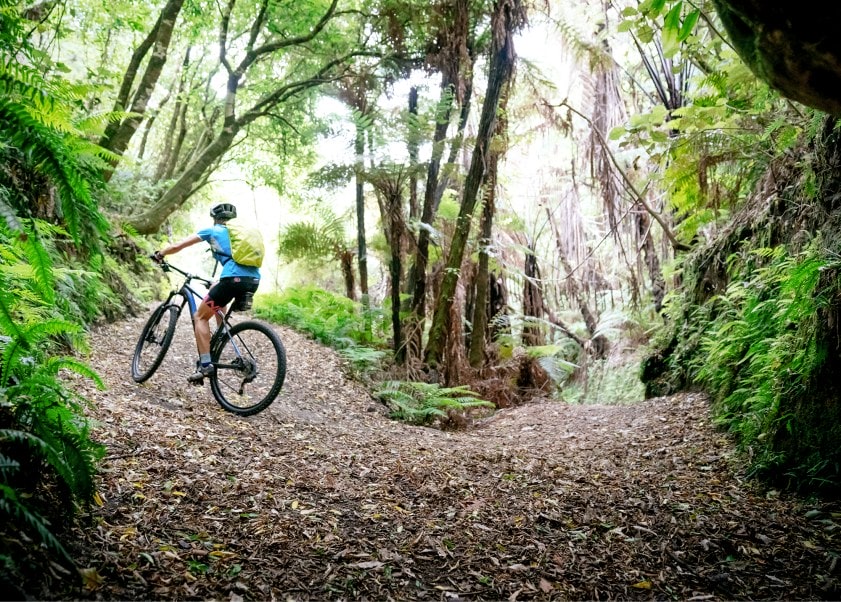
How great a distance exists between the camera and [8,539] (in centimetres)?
160

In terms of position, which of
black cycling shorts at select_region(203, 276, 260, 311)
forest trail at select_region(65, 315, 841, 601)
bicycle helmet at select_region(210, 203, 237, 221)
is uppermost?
bicycle helmet at select_region(210, 203, 237, 221)

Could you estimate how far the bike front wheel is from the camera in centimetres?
458

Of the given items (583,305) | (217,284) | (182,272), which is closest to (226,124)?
(182,272)

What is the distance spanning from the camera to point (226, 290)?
4.63 meters

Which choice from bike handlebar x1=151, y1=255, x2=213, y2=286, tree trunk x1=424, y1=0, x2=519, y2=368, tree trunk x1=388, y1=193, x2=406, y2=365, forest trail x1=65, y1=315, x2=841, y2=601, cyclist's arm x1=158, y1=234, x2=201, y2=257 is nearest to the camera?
forest trail x1=65, y1=315, x2=841, y2=601

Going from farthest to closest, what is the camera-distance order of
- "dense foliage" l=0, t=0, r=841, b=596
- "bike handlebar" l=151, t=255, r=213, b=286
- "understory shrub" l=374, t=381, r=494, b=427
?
"understory shrub" l=374, t=381, r=494, b=427, "bike handlebar" l=151, t=255, r=213, b=286, "dense foliage" l=0, t=0, r=841, b=596

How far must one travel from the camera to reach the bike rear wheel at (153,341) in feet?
15.5

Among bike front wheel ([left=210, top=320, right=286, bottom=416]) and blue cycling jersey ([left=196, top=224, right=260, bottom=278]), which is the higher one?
blue cycling jersey ([left=196, top=224, right=260, bottom=278])

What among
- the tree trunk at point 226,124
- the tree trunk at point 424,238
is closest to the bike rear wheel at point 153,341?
the tree trunk at point 424,238

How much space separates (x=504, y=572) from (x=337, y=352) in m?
5.67

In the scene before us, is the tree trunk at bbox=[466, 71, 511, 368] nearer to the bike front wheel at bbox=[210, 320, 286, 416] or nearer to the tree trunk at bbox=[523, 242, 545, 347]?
the tree trunk at bbox=[523, 242, 545, 347]

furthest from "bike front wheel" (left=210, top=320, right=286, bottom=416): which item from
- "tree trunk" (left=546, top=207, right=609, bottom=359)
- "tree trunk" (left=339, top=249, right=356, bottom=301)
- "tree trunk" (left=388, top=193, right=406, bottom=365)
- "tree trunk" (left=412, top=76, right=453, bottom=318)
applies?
"tree trunk" (left=546, top=207, right=609, bottom=359)

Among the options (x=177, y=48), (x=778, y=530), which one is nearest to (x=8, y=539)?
(x=778, y=530)

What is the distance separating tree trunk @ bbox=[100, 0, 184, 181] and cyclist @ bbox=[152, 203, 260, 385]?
328cm
